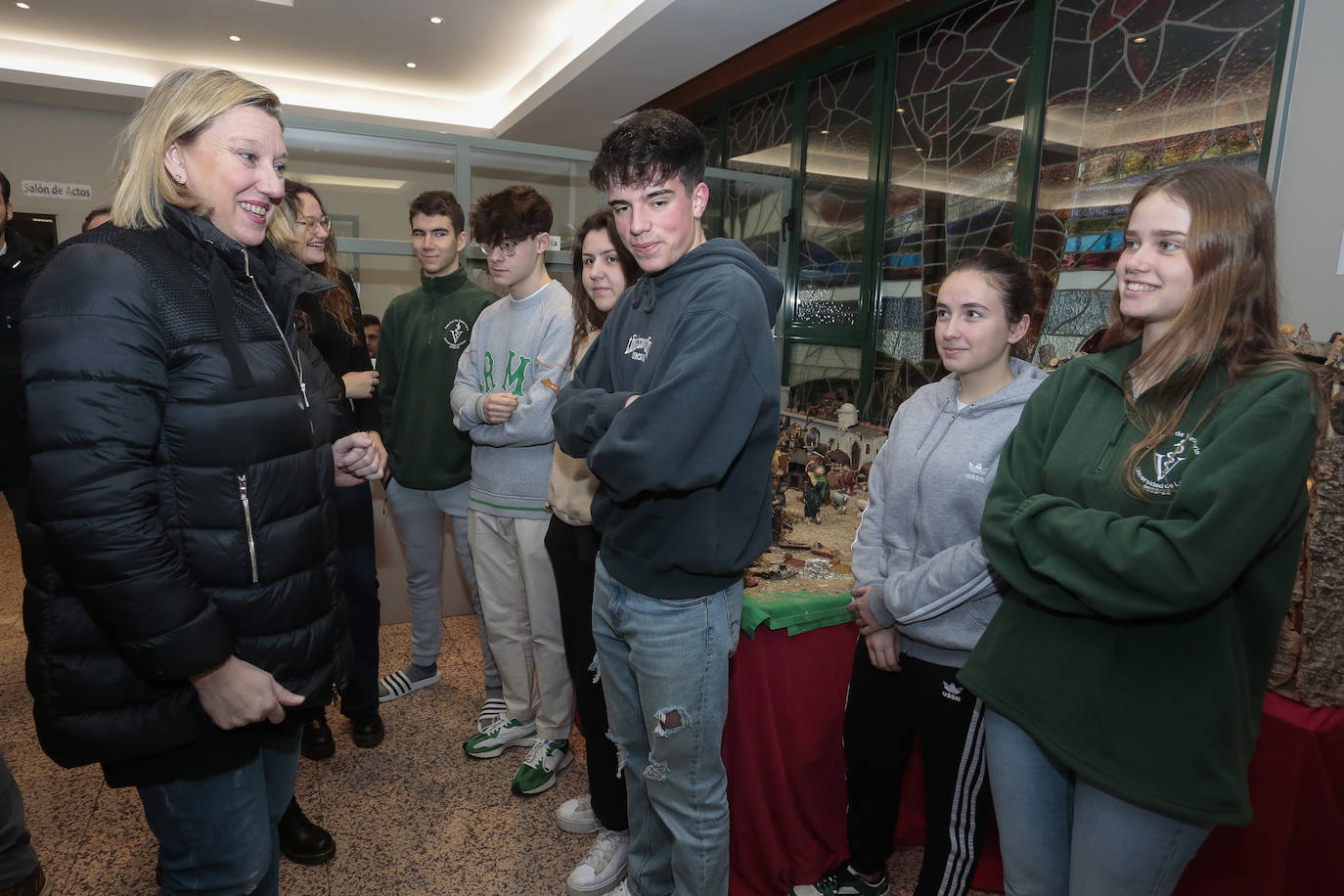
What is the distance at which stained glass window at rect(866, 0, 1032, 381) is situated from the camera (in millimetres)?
3250

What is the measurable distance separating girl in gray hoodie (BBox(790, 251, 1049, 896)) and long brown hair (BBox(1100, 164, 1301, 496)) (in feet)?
1.48

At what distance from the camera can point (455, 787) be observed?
2.20m

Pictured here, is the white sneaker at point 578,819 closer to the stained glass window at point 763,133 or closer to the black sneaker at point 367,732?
the black sneaker at point 367,732

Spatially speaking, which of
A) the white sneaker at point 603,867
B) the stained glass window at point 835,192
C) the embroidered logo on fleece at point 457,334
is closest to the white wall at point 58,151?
the embroidered logo on fleece at point 457,334

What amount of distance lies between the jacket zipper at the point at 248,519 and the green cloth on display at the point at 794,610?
102 cm

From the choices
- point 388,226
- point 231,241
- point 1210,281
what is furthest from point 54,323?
point 388,226

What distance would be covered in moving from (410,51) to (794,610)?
5.71 meters

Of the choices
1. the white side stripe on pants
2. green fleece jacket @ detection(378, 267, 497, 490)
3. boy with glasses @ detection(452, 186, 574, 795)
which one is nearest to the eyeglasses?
boy with glasses @ detection(452, 186, 574, 795)

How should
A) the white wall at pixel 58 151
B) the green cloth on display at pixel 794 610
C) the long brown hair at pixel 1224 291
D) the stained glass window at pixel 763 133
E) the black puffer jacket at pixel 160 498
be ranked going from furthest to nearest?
1. the white wall at pixel 58 151
2. the stained glass window at pixel 763 133
3. the green cloth on display at pixel 794 610
4. the long brown hair at pixel 1224 291
5. the black puffer jacket at pixel 160 498

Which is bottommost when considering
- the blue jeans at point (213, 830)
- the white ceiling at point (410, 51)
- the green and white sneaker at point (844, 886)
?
the green and white sneaker at point (844, 886)

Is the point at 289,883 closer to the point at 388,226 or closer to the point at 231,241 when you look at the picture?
the point at 231,241

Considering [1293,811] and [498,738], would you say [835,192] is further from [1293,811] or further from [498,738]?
[1293,811]

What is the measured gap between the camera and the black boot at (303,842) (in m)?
1.87

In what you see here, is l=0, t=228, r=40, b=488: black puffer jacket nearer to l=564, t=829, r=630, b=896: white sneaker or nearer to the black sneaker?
the black sneaker
